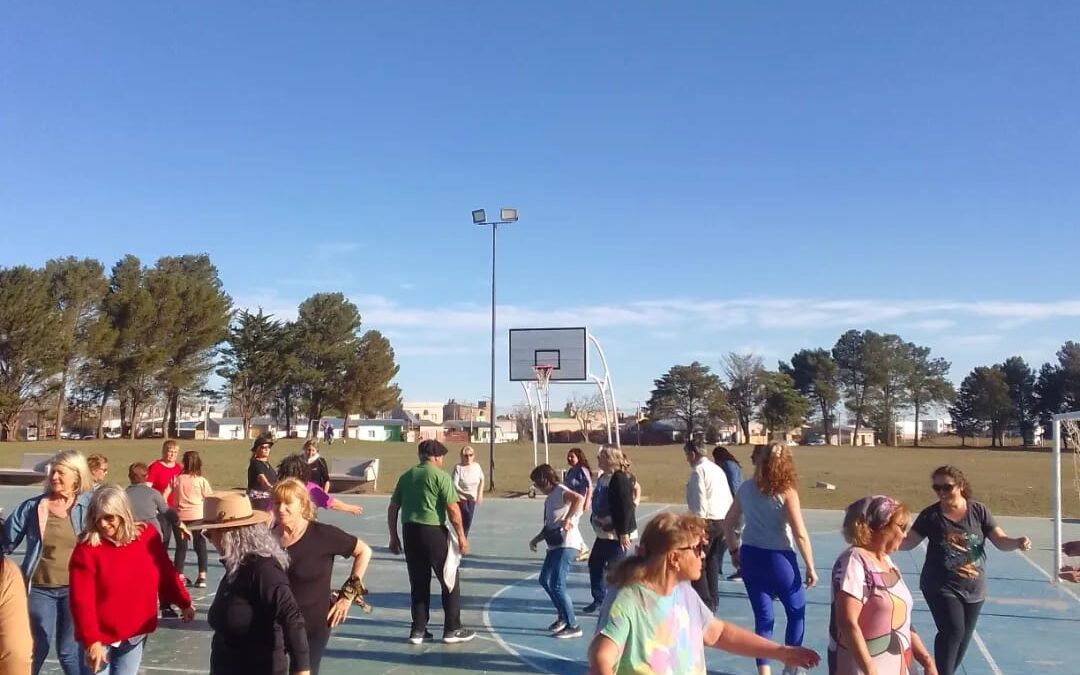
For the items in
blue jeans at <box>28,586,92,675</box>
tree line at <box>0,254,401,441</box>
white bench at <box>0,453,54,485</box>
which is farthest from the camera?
tree line at <box>0,254,401,441</box>

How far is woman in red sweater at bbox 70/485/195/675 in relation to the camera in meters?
4.15

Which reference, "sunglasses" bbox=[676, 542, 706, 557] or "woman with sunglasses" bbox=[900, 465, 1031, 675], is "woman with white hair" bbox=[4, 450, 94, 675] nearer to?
"sunglasses" bbox=[676, 542, 706, 557]

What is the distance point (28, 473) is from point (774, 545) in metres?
25.0

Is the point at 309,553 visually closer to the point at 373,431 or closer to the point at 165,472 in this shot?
the point at 165,472

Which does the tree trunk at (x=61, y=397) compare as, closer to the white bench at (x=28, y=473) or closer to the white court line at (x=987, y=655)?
the white bench at (x=28, y=473)

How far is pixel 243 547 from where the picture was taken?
3.65 meters

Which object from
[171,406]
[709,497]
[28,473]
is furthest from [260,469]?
[171,406]

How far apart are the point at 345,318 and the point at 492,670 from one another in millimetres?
69811

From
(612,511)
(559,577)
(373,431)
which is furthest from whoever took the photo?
(373,431)

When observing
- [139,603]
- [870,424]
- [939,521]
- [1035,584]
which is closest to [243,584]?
[139,603]

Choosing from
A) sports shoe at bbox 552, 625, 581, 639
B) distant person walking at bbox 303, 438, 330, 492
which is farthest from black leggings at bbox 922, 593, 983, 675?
distant person walking at bbox 303, 438, 330, 492

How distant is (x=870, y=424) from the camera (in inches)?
3696

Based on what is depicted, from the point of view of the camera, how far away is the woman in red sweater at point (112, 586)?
4.15m

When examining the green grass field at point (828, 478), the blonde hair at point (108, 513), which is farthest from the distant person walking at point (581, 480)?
the green grass field at point (828, 478)
